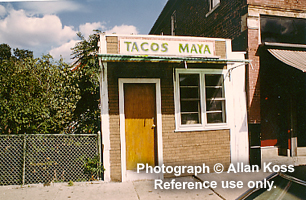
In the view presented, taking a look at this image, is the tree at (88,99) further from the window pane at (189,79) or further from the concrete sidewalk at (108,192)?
the window pane at (189,79)

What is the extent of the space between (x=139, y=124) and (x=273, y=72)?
4.75 meters

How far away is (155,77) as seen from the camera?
5.85 meters

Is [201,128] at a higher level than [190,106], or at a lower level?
lower

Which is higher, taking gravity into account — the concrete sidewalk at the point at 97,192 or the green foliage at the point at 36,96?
the green foliage at the point at 36,96

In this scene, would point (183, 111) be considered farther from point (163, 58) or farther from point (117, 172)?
point (117, 172)

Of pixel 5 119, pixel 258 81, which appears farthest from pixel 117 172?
pixel 258 81

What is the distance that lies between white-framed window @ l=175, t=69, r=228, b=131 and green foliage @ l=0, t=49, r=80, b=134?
2927 millimetres

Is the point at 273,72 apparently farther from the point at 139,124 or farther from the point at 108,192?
the point at 108,192

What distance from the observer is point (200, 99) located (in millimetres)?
6172

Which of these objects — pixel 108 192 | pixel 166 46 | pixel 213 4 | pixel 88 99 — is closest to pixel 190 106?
pixel 166 46

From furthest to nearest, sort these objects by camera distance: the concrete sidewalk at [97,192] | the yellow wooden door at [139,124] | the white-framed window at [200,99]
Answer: the white-framed window at [200,99] → the yellow wooden door at [139,124] → the concrete sidewalk at [97,192]

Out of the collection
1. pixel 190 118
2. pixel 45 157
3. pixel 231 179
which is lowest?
pixel 231 179

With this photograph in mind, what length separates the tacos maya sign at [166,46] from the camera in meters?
5.49

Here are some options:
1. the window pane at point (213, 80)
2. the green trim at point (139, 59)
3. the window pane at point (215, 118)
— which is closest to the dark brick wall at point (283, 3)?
the window pane at point (213, 80)
